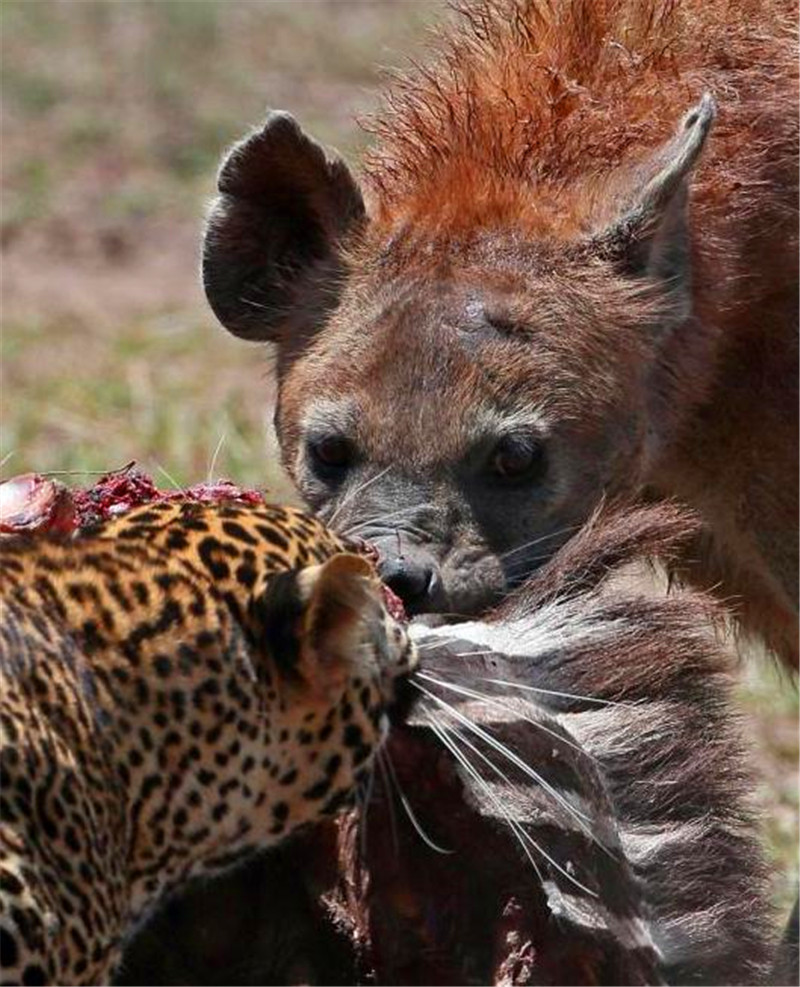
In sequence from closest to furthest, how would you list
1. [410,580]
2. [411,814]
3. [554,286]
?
[411,814] → [410,580] → [554,286]

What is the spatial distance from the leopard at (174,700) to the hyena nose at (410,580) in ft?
3.51

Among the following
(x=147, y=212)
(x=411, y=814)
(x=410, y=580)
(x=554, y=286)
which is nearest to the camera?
(x=411, y=814)

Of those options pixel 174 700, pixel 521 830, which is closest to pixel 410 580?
pixel 521 830

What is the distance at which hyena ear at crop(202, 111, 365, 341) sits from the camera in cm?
540

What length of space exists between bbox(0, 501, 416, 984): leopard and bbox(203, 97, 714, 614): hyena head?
1.39 meters

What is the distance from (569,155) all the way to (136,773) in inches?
104

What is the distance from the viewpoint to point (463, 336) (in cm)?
509

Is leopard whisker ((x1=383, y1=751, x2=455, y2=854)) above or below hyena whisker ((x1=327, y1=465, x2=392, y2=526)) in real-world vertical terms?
below

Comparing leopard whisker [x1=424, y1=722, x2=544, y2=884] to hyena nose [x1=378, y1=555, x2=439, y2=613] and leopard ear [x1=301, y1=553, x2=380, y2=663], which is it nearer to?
leopard ear [x1=301, y1=553, x2=380, y2=663]

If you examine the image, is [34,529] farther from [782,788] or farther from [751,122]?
[782,788]

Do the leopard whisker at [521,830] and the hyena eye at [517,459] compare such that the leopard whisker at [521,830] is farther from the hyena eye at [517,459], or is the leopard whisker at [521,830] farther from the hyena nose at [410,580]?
the hyena eye at [517,459]

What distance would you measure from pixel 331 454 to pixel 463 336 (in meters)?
0.37

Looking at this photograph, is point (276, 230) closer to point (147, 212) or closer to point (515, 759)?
point (515, 759)

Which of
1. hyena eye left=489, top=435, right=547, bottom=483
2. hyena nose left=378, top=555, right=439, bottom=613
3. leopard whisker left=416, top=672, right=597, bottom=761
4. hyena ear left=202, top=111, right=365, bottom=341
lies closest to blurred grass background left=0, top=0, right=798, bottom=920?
hyena ear left=202, top=111, right=365, bottom=341
